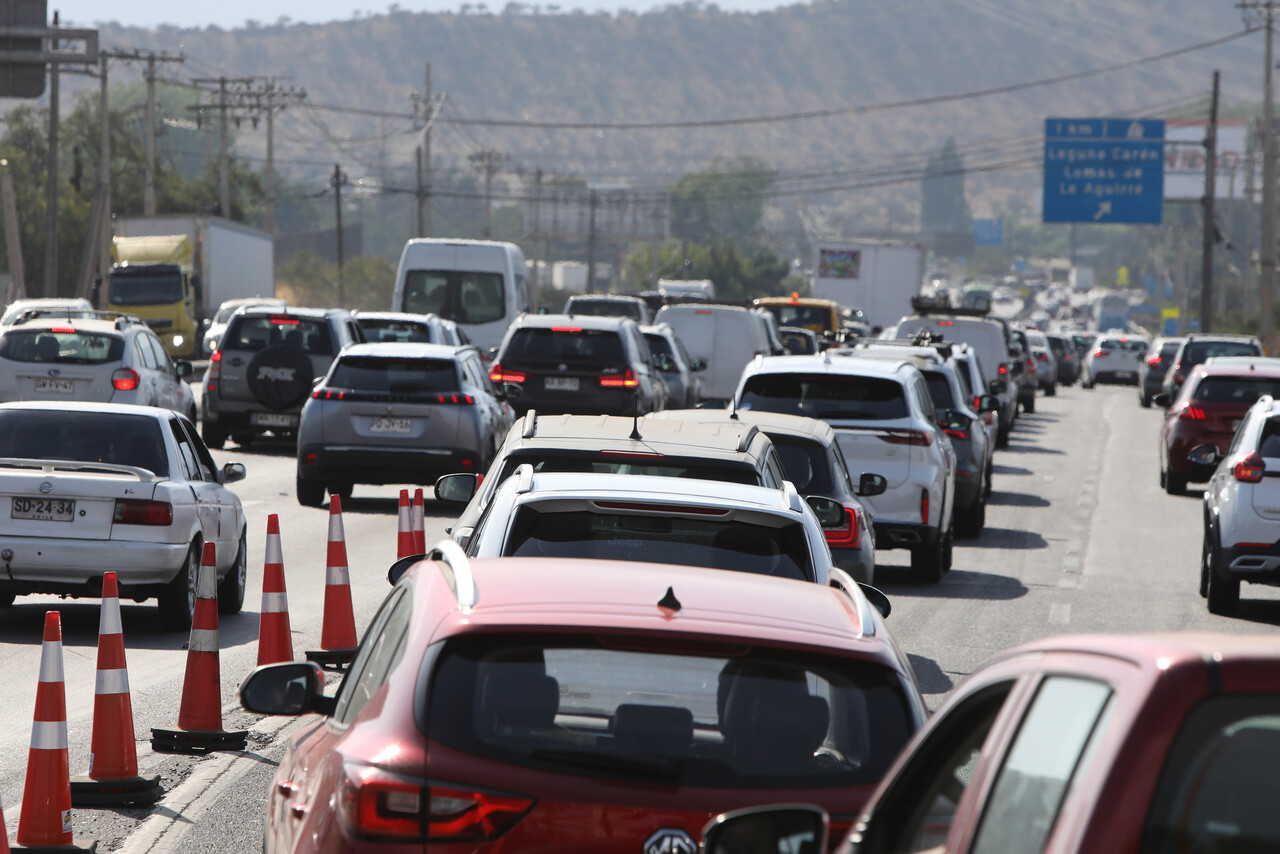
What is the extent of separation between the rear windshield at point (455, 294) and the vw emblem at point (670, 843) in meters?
33.5

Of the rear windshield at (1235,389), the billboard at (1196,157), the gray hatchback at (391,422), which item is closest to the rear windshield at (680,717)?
the gray hatchback at (391,422)

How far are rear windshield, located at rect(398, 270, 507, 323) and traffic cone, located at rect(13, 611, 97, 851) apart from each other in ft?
101

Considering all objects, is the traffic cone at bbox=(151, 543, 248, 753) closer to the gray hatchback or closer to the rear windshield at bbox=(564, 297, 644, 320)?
the gray hatchback

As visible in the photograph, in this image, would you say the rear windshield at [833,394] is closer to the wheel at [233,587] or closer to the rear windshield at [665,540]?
Answer: the wheel at [233,587]

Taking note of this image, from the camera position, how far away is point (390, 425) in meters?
20.3

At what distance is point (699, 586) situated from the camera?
454cm

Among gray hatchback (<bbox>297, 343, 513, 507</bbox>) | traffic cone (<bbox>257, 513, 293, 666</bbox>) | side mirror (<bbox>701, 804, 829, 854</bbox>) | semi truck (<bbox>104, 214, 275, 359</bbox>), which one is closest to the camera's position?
side mirror (<bbox>701, 804, 829, 854</bbox>)

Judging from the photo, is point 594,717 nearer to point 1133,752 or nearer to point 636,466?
point 1133,752

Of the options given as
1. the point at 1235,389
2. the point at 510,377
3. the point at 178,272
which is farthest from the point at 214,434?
the point at 178,272

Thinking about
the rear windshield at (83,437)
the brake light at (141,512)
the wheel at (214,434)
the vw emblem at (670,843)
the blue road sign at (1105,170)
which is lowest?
the wheel at (214,434)

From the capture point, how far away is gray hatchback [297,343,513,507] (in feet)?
65.7

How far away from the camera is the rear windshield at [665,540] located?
6.41 meters

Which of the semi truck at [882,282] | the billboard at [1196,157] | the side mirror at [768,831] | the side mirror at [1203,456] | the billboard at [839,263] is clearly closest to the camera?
the side mirror at [768,831]

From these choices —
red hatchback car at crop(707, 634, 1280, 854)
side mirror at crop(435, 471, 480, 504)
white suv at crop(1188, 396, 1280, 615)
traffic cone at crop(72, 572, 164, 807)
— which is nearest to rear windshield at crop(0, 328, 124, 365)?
white suv at crop(1188, 396, 1280, 615)
